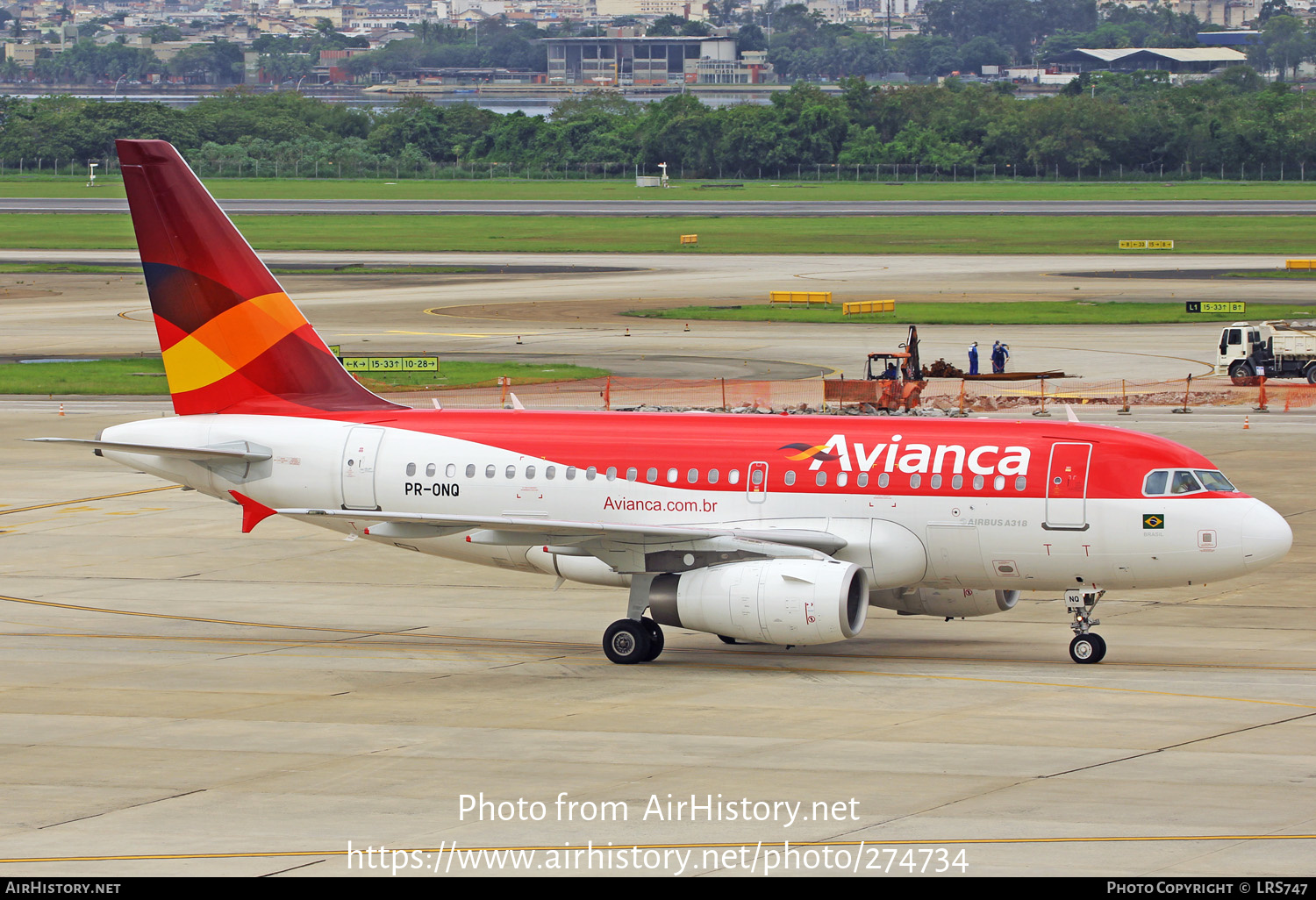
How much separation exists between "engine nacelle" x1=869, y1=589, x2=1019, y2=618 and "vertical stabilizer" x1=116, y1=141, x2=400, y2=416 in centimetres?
1134

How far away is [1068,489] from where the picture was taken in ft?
97.6

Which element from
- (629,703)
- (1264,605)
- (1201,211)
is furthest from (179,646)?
(1201,211)

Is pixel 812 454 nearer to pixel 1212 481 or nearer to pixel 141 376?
pixel 1212 481

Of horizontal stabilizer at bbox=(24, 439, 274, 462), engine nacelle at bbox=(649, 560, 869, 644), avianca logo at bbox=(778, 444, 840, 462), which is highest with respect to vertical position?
avianca logo at bbox=(778, 444, 840, 462)

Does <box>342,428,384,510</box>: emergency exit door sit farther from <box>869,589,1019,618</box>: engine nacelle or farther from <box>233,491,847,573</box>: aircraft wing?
<box>869,589,1019,618</box>: engine nacelle

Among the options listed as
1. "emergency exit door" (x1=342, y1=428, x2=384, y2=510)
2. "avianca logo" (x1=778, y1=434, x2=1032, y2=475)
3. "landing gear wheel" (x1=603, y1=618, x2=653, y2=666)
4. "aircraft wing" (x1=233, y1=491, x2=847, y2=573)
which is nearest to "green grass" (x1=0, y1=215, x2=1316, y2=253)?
"avianca logo" (x1=778, y1=434, x2=1032, y2=475)

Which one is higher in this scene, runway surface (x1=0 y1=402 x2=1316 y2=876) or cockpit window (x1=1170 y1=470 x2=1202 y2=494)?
cockpit window (x1=1170 y1=470 x2=1202 y2=494)

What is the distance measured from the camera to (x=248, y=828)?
20672 millimetres

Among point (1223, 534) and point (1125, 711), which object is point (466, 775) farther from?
point (1223, 534)

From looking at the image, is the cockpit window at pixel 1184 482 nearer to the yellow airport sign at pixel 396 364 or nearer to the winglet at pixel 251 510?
the winglet at pixel 251 510

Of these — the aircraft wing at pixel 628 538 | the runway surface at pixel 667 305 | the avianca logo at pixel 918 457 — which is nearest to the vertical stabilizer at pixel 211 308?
the aircraft wing at pixel 628 538

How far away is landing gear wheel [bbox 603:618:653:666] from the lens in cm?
3045

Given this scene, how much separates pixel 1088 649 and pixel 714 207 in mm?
156058
